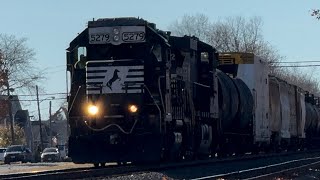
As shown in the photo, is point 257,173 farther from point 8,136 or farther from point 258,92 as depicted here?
point 8,136

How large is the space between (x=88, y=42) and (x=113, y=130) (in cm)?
285

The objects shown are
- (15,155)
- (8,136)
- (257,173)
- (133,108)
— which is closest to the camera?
(257,173)

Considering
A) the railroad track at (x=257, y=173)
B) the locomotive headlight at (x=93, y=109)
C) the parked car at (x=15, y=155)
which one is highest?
the locomotive headlight at (x=93, y=109)

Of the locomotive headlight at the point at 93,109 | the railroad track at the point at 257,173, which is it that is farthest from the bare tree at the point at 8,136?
the railroad track at the point at 257,173

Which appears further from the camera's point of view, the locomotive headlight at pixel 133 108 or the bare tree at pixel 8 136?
the bare tree at pixel 8 136

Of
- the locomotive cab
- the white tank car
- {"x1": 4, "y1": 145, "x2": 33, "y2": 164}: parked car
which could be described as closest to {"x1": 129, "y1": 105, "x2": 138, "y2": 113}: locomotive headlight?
the locomotive cab

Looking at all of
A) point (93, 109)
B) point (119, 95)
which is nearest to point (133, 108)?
point (119, 95)

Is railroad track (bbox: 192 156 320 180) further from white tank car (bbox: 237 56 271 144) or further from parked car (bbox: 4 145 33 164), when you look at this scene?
parked car (bbox: 4 145 33 164)

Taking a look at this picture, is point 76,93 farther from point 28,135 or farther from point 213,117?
point 28,135

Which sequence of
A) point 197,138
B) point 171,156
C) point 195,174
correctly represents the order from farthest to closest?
point 197,138, point 171,156, point 195,174

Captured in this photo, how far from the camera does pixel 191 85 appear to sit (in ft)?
87.2

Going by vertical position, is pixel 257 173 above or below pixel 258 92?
below

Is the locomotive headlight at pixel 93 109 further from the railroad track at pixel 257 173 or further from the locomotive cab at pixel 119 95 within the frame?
the railroad track at pixel 257 173

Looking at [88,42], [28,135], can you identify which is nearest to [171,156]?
[88,42]
